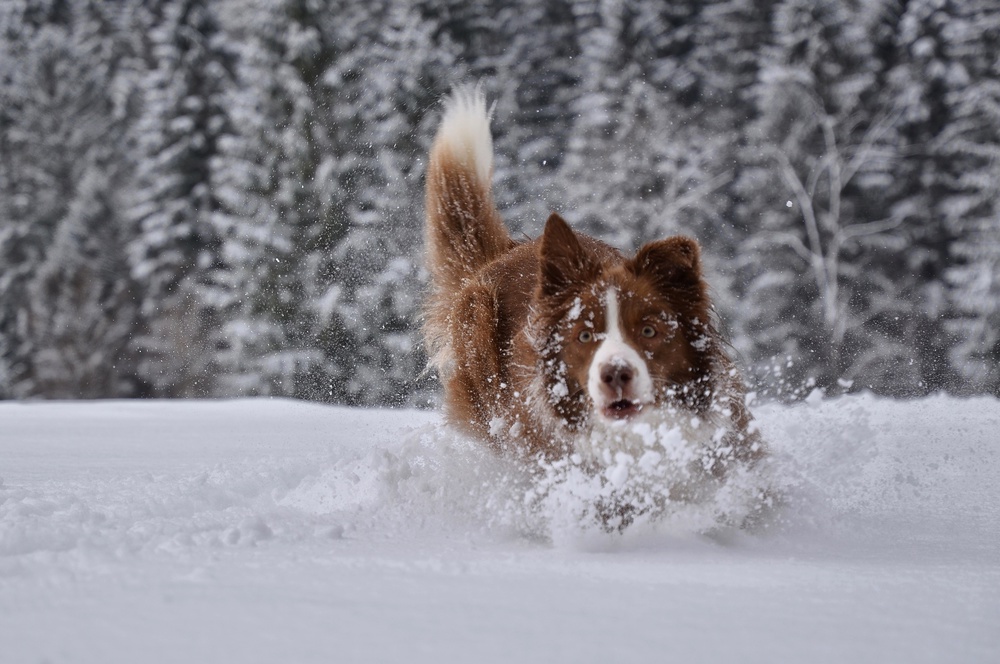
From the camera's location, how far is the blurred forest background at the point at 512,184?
17641 mm

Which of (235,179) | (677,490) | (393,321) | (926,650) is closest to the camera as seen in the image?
(926,650)

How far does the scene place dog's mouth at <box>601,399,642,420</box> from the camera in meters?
3.38

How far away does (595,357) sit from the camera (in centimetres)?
347

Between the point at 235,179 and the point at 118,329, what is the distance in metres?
7.56

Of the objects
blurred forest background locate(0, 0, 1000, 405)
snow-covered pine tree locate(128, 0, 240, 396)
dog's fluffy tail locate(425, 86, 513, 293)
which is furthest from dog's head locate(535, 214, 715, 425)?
snow-covered pine tree locate(128, 0, 240, 396)

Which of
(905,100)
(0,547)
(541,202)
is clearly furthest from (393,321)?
(0,547)

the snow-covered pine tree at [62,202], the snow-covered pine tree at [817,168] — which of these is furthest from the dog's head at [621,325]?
the snow-covered pine tree at [62,202]

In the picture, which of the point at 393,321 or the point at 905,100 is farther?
the point at 905,100

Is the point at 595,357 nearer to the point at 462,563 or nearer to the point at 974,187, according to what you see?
the point at 462,563

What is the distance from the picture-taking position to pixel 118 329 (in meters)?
24.4

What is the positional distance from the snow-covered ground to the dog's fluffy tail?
1.17 meters

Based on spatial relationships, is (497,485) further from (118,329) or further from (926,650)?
(118,329)

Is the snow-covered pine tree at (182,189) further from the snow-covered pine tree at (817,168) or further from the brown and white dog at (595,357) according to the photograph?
the brown and white dog at (595,357)

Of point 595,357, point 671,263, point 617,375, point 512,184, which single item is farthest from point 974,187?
point 617,375
